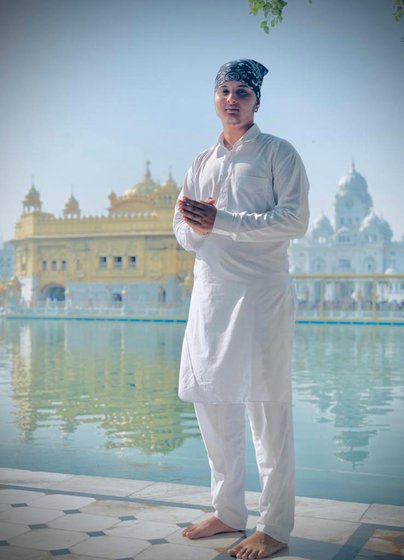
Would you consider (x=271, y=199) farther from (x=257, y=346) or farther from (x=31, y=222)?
(x=31, y=222)

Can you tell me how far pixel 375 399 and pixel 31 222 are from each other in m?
33.4

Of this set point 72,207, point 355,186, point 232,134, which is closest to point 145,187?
point 72,207

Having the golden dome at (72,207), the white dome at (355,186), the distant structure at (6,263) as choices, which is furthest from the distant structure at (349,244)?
the distant structure at (6,263)

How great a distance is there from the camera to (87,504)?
2521 millimetres

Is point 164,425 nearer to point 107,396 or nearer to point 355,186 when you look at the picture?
point 107,396

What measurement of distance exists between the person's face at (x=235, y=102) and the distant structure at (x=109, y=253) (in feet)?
93.5

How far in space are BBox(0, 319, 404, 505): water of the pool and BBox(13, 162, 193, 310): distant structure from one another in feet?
75.8

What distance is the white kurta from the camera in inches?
83.2

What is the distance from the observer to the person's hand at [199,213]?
2117 mm

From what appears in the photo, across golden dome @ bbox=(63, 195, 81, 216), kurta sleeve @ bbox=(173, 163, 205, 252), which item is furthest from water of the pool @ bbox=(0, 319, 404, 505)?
golden dome @ bbox=(63, 195, 81, 216)

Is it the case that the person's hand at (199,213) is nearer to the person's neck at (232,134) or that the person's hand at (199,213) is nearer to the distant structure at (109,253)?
the person's neck at (232,134)

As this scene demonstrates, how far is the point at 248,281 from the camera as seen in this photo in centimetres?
215

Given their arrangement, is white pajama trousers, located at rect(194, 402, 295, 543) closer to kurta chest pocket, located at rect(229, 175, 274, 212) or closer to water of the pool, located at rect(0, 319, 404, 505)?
kurta chest pocket, located at rect(229, 175, 274, 212)

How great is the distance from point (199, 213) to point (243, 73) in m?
0.44
